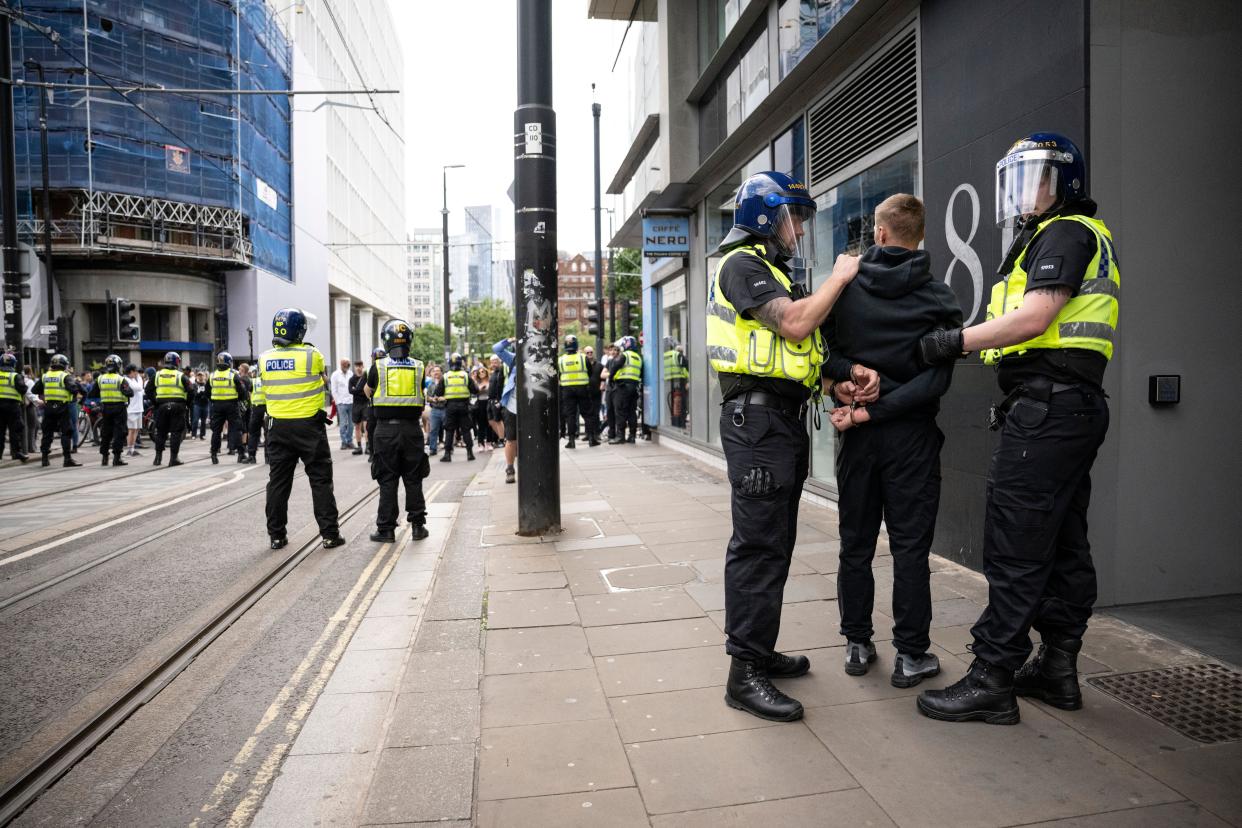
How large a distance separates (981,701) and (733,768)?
38.9 inches

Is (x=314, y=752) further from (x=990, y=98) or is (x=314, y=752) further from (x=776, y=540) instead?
(x=990, y=98)

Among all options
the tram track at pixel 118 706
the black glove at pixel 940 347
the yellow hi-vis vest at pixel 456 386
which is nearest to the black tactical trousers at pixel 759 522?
the black glove at pixel 940 347

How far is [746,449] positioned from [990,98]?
10.1 ft

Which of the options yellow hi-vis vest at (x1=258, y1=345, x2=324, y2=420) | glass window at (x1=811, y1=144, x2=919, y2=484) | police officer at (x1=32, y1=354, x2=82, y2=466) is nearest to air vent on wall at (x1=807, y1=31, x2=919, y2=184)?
glass window at (x1=811, y1=144, x2=919, y2=484)

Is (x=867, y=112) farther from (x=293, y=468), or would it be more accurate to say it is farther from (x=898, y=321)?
(x=293, y=468)

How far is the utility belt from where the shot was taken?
3.34 metres

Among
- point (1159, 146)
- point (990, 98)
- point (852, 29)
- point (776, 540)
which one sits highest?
point (852, 29)

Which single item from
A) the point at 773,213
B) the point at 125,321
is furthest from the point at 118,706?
the point at 125,321

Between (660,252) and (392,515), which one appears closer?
(392,515)

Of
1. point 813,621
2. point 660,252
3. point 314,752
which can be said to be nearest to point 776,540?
point 813,621

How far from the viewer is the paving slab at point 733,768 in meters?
2.70

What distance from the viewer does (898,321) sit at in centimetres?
345

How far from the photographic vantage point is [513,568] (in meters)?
5.92

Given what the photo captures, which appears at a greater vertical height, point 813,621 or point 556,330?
point 556,330
